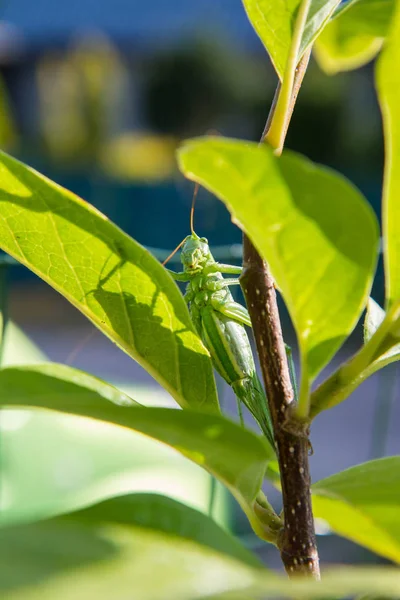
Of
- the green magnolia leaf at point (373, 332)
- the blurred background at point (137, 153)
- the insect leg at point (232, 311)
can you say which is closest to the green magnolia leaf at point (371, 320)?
the green magnolia leaf at point (373, 332)

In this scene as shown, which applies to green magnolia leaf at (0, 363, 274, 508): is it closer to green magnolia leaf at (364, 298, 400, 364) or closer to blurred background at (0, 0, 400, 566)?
green magnolia leaf at (364, 298, 400, 364)

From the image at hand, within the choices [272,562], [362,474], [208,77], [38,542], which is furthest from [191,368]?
[208,77]

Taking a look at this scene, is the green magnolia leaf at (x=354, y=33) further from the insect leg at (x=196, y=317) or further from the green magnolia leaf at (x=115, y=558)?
the green magnolia leaf at (x=115, y=558)

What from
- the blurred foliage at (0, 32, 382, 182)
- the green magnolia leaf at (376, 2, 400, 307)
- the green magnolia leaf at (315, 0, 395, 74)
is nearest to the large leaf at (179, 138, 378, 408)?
the green magnolia leaf at (376, 2, 400, 307)

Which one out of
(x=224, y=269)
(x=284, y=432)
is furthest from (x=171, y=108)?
(x=284, y=432)

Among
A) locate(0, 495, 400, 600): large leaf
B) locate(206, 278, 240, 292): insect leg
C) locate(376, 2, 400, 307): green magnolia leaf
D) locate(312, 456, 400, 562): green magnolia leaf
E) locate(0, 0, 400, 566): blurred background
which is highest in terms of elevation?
locate(0, 0, 400, 566): blurred background

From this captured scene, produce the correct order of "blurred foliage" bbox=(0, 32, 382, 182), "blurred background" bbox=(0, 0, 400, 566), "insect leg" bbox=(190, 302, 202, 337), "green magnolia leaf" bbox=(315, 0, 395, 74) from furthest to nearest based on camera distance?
"blurred foliage" bbox=(0, 32, 382, 182) < "blurred background" bbox=(0, 0, 400, 566) < "insect leg" bbox=(190, 302, 202, 337) < "green magnolia leaf" bbox=(315, 0, 395, 74)

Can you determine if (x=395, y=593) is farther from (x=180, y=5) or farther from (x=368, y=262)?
(x=180, y=5)
